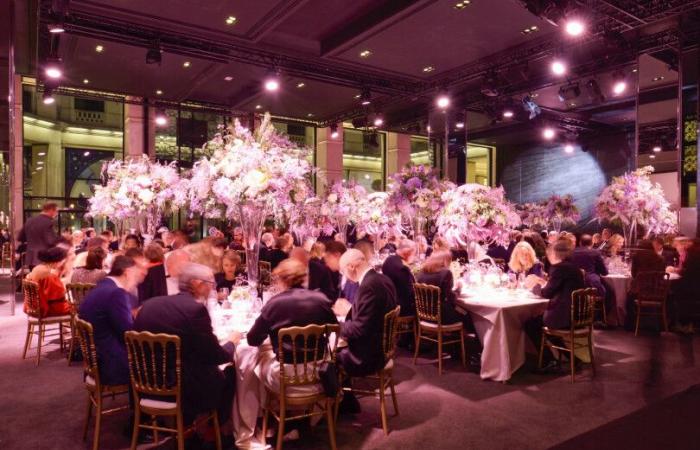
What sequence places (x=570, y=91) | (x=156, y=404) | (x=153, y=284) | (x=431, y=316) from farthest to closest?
1. (x=570, y=91)
2. (x=431, y=316)
3. (x=153, y=284)
4. (x=156, y=404)

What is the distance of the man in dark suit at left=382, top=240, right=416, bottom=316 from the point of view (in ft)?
18.4

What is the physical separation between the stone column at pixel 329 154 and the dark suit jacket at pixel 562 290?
10739 mm

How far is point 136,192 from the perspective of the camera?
7961 mm

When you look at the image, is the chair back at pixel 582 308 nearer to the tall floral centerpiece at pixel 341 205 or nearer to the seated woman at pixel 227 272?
the seated woman at pixel 227 272

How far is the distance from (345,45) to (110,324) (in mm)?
6724

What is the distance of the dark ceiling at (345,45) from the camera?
24.1 ft

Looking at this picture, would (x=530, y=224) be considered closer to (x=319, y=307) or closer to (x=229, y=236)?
(x=229, y=236)

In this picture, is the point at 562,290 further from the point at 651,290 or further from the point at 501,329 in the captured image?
the point at 651,290

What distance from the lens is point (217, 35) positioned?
8531 mm

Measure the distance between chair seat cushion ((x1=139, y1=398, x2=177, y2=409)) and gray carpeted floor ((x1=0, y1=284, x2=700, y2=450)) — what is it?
2.06 feet

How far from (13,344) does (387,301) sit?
17.4ft

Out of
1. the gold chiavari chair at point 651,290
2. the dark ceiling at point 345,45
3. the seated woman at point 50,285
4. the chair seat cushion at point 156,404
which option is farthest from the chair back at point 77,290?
the gold chiavari chair at point 651,290

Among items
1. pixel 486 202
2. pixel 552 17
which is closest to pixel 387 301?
pixel 486 202

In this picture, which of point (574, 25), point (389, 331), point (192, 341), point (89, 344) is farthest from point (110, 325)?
point (574, 25)
